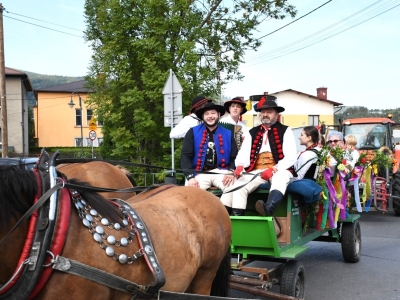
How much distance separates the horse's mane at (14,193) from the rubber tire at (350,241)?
17.3 ft

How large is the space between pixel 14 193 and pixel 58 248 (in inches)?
13.5

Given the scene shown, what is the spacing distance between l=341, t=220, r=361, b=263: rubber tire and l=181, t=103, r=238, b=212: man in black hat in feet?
7.88

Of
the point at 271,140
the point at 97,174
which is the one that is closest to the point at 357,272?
Result: the point at 271,140

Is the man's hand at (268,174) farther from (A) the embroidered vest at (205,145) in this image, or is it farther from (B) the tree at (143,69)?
(B) the tree at (143,69)

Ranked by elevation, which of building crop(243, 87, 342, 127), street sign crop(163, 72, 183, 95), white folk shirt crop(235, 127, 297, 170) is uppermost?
building crop(243, 87, 342, 127)

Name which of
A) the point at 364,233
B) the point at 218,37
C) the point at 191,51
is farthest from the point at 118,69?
the point at 364,233

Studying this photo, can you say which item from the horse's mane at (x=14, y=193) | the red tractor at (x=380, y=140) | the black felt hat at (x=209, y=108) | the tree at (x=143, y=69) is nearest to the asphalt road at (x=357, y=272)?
the black felt hat at (x=209, y=108)

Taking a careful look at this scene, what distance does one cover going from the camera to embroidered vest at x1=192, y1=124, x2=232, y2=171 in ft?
17.1

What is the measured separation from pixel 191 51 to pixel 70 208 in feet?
38.1

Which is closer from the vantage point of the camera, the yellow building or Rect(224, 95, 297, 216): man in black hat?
Rect(224, 95, 297, 216): man in black hat

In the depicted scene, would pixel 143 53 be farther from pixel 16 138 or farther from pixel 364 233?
A: pixel 16 138

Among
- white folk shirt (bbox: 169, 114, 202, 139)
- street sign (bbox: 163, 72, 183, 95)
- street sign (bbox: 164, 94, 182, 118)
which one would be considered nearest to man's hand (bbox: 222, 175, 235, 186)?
white folk shirt (bbox: 169, 114, 202, 139)

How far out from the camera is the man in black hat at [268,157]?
16.0 ft

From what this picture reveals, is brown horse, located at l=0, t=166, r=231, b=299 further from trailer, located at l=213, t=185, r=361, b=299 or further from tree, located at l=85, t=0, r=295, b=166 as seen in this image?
tree, located at l=85, t=0, r=295, b=166
